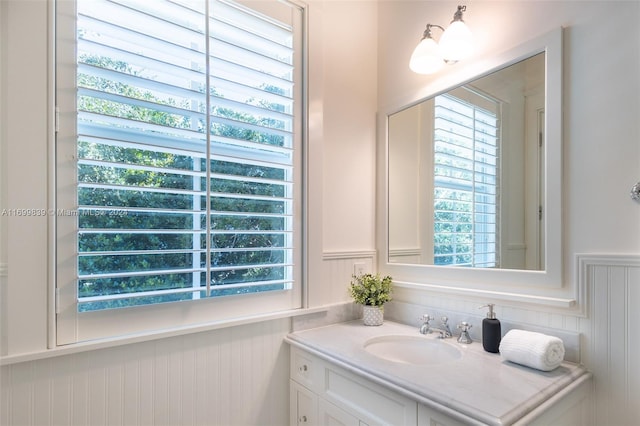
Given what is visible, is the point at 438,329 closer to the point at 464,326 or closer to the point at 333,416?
the point at 464,326

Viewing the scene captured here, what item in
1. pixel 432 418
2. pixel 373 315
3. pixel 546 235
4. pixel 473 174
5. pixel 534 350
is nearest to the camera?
pixel 432 418

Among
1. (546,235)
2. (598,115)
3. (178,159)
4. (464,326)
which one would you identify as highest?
(598,115)

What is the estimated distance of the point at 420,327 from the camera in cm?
153

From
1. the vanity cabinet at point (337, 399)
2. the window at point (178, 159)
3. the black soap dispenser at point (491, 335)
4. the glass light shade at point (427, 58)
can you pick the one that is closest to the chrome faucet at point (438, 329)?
the black soap dispenser at point (491, 335)

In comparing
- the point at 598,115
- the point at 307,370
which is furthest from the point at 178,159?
the point at 598,115

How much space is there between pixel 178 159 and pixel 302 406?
1.09m

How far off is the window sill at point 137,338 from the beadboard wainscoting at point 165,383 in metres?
0.03

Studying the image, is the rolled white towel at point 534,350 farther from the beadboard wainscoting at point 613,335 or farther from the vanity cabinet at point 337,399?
the vanity cabinet at point 337,399

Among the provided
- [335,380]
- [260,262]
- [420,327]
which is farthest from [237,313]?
[420,327]

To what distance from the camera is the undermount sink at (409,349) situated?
1.33 meters

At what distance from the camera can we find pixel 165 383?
3.90 feet

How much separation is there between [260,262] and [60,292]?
2.18 feet

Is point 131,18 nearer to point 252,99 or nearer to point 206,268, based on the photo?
point 252,99

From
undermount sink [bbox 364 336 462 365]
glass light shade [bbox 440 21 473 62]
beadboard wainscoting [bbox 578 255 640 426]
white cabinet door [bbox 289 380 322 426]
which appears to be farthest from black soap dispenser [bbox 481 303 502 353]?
glass light shade [bbox 440 21 473 62]
